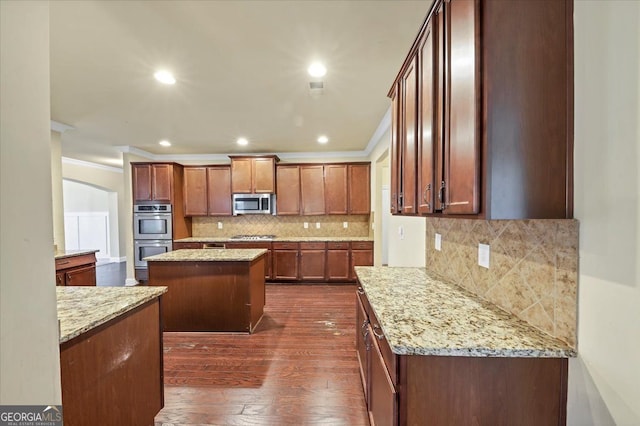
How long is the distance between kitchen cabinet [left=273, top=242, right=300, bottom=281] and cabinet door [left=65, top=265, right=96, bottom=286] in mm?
2658

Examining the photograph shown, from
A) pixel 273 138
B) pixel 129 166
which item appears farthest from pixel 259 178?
pixel 129 166

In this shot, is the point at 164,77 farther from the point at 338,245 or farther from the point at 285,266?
the point at 338,245

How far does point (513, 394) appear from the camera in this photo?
0.99m

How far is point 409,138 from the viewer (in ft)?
5.32

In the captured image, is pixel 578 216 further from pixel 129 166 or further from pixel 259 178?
pixel 129 166

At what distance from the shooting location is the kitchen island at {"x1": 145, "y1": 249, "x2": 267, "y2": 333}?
2.90 m

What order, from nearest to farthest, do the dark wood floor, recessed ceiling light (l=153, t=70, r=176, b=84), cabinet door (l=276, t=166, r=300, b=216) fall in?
the dark wood floor → recessed ceiling light (l=153, t=70, r=176, b=84) → cabinet door (l=276, t=166, r=300, b=216)

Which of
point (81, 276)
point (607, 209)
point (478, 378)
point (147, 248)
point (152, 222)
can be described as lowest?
point (81, 276)

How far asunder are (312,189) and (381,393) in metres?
4.22

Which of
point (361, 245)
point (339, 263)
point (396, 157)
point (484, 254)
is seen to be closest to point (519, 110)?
point (484, 254)

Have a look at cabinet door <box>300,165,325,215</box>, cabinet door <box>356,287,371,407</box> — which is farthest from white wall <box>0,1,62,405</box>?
cabinet door <box>300,165,325,215</box>

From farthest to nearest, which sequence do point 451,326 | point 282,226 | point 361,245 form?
1. point 282,226
2. point 361,245
3. point 451,326

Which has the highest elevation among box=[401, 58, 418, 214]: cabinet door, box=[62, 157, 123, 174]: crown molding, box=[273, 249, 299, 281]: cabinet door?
box=[62, 157, 123, 174]: crown molding
